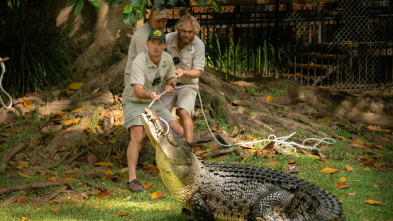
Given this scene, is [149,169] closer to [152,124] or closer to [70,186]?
[70,186]

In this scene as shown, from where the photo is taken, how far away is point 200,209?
395cm

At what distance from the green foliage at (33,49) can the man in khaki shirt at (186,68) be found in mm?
2970

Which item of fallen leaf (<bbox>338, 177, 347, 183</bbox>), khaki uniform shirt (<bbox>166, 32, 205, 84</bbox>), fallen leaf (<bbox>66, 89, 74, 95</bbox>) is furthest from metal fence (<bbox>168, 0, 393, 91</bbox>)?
fallen leaf (<bbox>338, 177, 347, 183</bbox>)

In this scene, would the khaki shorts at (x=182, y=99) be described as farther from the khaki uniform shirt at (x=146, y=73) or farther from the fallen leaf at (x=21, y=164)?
the fallen leaf at (x=21, y=164)

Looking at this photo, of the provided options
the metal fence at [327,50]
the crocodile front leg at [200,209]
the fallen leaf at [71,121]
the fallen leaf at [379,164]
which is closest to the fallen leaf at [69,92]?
the fallen leaf at [71,121]

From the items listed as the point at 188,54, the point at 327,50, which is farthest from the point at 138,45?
the point at 327,50

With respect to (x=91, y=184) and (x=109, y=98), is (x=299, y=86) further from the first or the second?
(x=91, y=184)

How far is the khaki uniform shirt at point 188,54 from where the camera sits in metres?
5.91

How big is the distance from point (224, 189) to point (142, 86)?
157 cm

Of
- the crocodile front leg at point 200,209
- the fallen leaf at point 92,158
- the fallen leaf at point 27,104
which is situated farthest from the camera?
the fallen leaf at point 27,104

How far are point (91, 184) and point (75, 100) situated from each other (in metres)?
2.73

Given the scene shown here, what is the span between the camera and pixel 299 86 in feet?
30.0

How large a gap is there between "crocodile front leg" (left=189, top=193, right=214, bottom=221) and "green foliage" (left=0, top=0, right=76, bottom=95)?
15.9 feet

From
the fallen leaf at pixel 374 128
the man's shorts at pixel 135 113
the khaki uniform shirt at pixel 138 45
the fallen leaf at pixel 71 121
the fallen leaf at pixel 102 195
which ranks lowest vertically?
the fallen leaf at pixel 374 128
